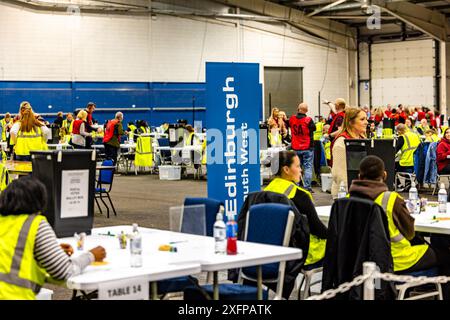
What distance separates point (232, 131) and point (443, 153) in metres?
5.61

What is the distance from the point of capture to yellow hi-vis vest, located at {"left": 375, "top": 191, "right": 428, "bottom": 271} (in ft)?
17.0

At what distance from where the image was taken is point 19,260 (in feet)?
12.3

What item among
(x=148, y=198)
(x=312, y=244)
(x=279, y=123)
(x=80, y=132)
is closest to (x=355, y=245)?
(x=312, y=244)

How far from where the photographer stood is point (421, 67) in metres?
30.2

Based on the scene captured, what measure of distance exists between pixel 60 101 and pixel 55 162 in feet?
62.1

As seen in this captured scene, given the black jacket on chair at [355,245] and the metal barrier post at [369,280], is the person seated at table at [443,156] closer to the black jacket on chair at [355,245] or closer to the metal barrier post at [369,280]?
the black jacket on chair at [355,245]

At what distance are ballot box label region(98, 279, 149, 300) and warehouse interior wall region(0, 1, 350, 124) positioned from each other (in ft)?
64.7

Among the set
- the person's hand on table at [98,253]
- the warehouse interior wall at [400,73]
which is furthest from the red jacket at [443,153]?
the warehouse interior wall at [400,73]

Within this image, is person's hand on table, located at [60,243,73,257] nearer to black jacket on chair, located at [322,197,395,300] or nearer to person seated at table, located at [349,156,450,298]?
black jacket on chair, located at [322,197,395,300]

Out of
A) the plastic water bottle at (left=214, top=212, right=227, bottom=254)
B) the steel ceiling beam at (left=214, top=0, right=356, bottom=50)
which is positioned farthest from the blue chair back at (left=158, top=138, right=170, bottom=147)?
the plastic water bottle at (left=214, top=212, right=227, bottom=254)

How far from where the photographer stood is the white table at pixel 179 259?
390cm

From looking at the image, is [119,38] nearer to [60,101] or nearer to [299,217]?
[60,101]
